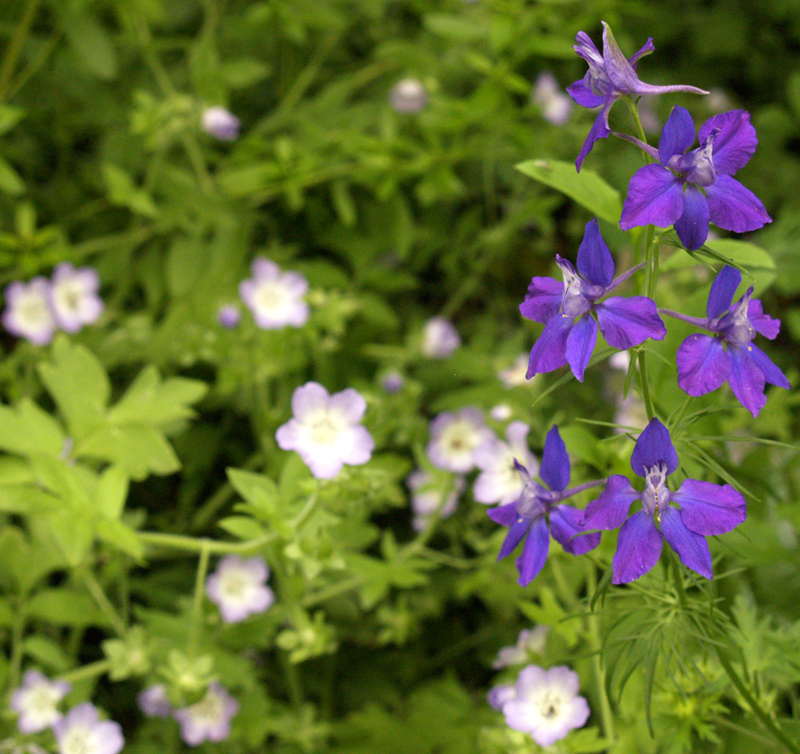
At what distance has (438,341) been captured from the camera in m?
2.36

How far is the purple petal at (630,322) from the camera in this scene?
874 millimetres

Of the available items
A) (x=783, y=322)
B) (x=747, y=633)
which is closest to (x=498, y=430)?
(x=747, y=633)

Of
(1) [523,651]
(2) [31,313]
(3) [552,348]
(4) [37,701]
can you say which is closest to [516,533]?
(3) [552,348]

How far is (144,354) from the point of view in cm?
225

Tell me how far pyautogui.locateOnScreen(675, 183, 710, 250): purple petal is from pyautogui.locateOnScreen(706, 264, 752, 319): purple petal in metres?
0.11

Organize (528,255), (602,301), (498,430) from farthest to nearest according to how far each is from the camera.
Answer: (528,255)
(498,430)
(602,301)

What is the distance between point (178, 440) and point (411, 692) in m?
0.92

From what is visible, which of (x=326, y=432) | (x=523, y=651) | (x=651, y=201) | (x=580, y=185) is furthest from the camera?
(x=523, y=651)

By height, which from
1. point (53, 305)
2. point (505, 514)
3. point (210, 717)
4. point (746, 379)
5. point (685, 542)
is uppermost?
point (746, 379)

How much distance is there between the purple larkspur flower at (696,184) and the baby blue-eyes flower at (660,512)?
8.7 inches

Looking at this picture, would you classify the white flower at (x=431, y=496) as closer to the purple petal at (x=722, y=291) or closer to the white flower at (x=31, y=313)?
the purple petal at (x=722, y=291)

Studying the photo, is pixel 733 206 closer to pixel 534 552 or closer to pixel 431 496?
pixel 534 552

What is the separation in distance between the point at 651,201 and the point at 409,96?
1795 mm

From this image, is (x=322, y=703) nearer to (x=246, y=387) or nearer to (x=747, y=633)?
(x=246, y=387)
